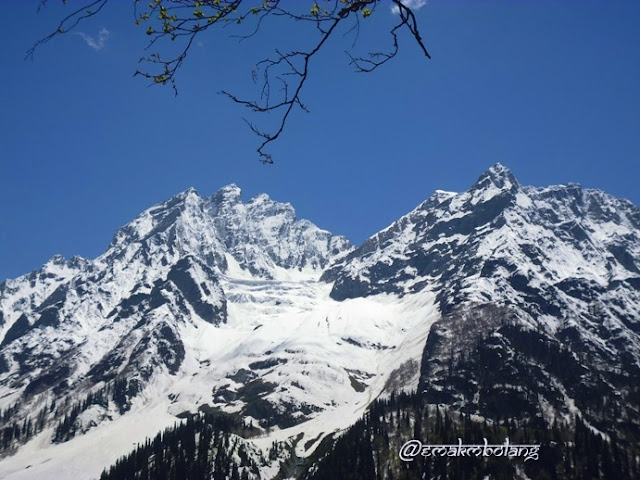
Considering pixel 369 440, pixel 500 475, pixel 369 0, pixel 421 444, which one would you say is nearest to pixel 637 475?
pixel 500 475

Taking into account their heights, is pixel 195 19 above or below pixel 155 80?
above

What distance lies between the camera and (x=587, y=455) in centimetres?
17800

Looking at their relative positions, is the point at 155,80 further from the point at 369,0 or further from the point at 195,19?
the point at 369,0

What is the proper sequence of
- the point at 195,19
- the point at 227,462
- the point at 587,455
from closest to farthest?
the point at 195,19, the point at 587,455, the point at 227,462

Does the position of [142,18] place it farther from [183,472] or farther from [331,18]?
[183,472]

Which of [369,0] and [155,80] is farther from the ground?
[369,0]

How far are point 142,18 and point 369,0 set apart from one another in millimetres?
3136

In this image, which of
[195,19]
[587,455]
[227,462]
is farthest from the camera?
[227,462]

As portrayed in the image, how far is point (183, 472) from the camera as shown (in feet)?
606

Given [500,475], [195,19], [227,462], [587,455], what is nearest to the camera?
[195,19]

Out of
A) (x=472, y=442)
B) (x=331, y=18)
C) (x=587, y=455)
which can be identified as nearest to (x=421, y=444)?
(x=472, y=442)

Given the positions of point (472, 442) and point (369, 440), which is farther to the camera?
point (369, 440)

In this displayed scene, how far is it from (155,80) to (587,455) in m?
198

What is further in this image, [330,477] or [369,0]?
[330,477]
